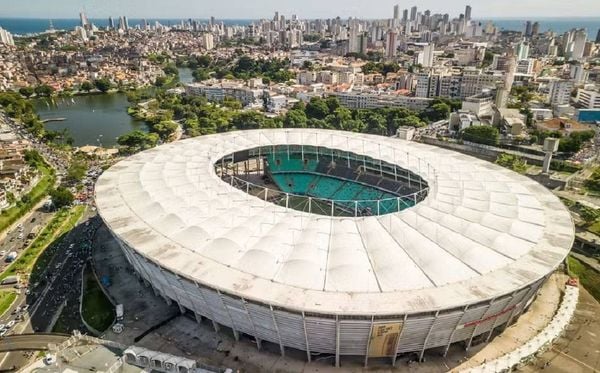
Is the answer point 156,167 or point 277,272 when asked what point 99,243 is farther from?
point 277,272

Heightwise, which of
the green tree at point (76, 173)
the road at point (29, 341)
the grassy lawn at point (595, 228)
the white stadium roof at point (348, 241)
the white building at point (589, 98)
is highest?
the white stadium roof at point (348, 241)

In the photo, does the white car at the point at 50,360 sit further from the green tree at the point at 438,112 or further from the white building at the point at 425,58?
the white building at the point at 425,58

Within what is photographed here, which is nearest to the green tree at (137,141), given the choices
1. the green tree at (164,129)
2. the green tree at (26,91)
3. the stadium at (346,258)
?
the green tree at (164,129)

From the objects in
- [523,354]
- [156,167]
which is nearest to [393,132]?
[156,167]

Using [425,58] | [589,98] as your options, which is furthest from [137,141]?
[425,58]

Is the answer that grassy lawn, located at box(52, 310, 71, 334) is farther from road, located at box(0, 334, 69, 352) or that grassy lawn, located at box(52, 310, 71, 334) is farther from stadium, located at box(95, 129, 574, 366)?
stadium, located at box(95, 129, 574, 366)

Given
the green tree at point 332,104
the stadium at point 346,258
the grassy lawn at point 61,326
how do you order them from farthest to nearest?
the green tree at point 332,104 < the grassy lawn at point 61,326 < the stadium at point 346,258
